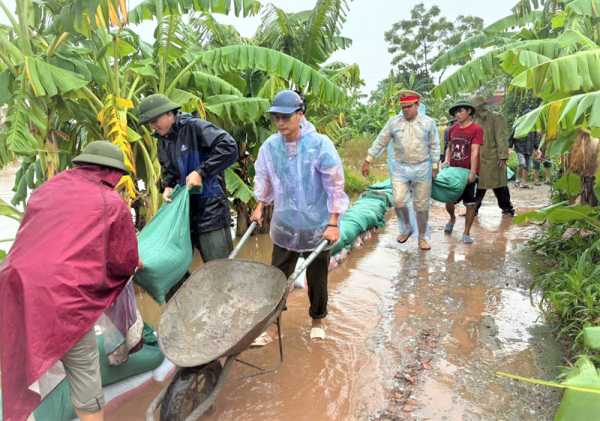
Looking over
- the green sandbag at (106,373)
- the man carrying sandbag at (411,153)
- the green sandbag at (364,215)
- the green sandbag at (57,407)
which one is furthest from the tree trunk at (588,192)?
the green sandbag at (57,407)

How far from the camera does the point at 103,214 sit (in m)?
2.18

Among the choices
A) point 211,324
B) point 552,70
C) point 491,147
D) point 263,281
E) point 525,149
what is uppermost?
point 552,70

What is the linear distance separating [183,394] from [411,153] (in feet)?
12.5

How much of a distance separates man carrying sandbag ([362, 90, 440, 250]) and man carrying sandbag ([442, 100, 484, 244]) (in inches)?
21.4

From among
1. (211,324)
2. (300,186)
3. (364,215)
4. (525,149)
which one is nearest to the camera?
(211,324)

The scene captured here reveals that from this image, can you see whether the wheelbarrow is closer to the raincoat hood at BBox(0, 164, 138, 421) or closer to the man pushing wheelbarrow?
the man pushing wheelbarrow

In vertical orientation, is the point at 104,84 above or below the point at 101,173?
above

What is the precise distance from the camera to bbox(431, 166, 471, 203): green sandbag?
557cm

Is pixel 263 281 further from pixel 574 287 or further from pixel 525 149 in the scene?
pixel 525 149

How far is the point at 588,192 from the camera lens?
4.53 metres

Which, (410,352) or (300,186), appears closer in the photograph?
(300,186)

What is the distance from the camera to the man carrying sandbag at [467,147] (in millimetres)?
5559

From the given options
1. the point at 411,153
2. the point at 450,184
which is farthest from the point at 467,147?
the point at 411,153

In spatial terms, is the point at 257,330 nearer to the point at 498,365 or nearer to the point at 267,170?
the point at 267,170
